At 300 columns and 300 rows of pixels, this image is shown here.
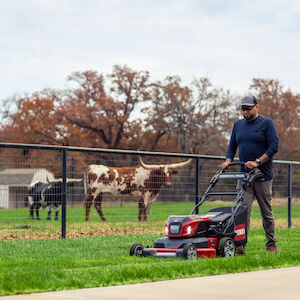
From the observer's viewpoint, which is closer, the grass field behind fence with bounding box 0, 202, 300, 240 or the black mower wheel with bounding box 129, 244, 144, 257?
the black mower wheel with bounding box 129, 244, 144, 257

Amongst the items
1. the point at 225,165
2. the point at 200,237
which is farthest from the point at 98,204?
the point at 200,237

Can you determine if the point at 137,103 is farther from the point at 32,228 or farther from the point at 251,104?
the point at 251,104

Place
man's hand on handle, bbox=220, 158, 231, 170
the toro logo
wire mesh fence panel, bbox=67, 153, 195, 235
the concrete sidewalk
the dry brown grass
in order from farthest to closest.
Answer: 1. wire mesh fence panel, bbox=67, 153, 195, 235
2. the dry brown grass
3. man's hand on handle, bbox=220, 158, 231, 170
4. the toro logo
5. the concrete sidewalk

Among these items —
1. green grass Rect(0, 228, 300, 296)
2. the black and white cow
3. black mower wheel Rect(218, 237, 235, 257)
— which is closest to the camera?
green grass Rect(0, 228, 300, 296)

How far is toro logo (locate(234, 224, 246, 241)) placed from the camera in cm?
918

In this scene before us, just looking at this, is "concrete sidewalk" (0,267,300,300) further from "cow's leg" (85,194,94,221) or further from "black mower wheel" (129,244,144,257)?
"cow's leg" (85,194,94,221)

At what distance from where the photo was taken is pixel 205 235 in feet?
29.1

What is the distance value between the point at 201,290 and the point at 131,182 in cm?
1034

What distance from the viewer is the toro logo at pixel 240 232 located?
918cm

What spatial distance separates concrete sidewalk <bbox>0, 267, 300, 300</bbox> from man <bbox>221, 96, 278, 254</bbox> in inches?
108

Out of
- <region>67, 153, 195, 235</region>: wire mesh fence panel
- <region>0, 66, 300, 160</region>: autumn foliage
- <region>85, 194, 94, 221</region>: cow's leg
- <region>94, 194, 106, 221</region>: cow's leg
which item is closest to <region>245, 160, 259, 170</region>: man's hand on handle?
<region>67, 153, 195, 235</region>: wire mesh fence panel

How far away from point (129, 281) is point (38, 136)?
189ft

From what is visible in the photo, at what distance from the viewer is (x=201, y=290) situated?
237 inches

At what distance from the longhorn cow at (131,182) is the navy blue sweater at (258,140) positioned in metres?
5.55
